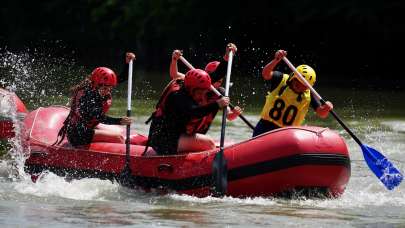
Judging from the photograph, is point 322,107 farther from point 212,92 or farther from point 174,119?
point 174,119

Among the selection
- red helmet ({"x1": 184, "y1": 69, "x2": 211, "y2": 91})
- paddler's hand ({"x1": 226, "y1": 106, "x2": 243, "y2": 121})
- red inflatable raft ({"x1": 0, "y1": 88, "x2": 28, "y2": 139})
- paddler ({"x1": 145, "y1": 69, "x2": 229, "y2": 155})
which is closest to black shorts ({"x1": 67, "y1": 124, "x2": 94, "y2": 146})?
paddler ({"x1": 145, "y1": 69, "x2": 229, "y2": 155})

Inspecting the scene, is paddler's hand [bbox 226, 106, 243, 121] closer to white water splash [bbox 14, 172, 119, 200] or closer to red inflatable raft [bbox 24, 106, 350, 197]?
red inflatable raft [bbox 24, 106, 350, 197]

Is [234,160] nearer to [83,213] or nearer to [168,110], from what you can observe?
[168,110]

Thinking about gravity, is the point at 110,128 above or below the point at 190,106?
below

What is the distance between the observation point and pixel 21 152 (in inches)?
466

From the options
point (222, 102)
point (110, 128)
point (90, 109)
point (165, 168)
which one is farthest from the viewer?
point (110, 128)

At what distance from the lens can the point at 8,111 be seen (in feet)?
41.2

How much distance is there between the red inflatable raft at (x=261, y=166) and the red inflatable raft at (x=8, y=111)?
1.69 m

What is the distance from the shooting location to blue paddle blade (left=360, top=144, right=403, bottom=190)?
1116 centimetres

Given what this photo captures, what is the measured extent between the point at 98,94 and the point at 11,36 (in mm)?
31213

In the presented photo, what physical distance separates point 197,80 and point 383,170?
2.15 metres

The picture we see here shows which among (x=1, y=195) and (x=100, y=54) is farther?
(x=100, y=54)

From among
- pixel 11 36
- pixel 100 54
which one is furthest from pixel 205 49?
pixel 11 36

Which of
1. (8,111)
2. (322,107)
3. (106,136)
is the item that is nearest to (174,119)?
(106,136)
